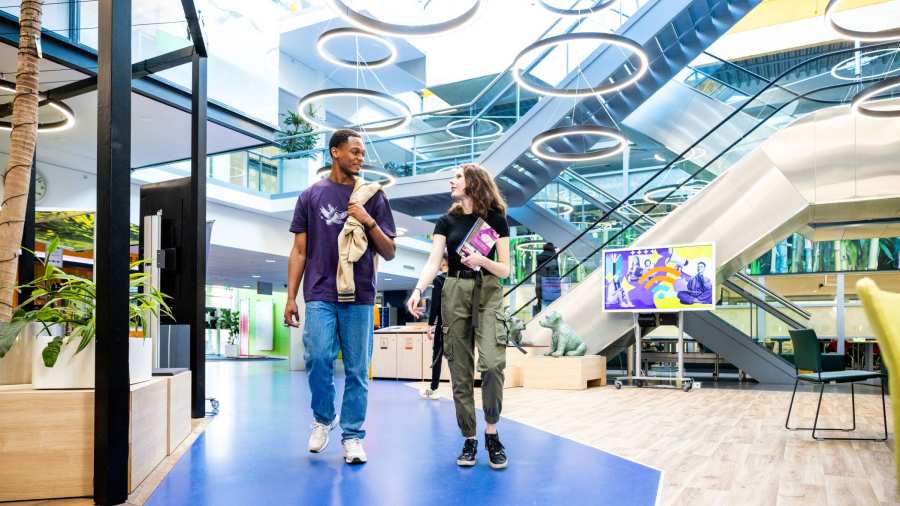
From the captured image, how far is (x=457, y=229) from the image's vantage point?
3641mm

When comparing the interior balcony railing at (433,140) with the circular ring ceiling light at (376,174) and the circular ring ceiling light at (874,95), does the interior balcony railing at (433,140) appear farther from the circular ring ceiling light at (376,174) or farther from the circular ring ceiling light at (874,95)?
the circular ring ceiling light at (874,95)

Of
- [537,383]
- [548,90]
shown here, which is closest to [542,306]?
[537,383]

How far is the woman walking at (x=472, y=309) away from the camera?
3.48 m

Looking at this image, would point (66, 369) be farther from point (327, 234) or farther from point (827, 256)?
point (827, 256)

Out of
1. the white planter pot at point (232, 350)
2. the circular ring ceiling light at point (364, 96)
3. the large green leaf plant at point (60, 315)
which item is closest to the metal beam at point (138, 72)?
the large green leaf plant at point (60, 315)

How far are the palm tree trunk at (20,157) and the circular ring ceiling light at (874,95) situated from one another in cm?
857

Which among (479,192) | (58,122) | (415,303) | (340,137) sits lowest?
(415,303)

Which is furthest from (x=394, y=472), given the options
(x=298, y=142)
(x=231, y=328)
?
(x=231, y=328)

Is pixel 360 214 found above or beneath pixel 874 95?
beneath

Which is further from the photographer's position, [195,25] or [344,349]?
[195,25]

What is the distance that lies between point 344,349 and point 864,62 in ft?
34.4

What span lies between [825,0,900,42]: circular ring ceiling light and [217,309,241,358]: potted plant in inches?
907

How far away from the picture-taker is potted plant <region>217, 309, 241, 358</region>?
1056 inches

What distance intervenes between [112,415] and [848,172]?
9.27 m
